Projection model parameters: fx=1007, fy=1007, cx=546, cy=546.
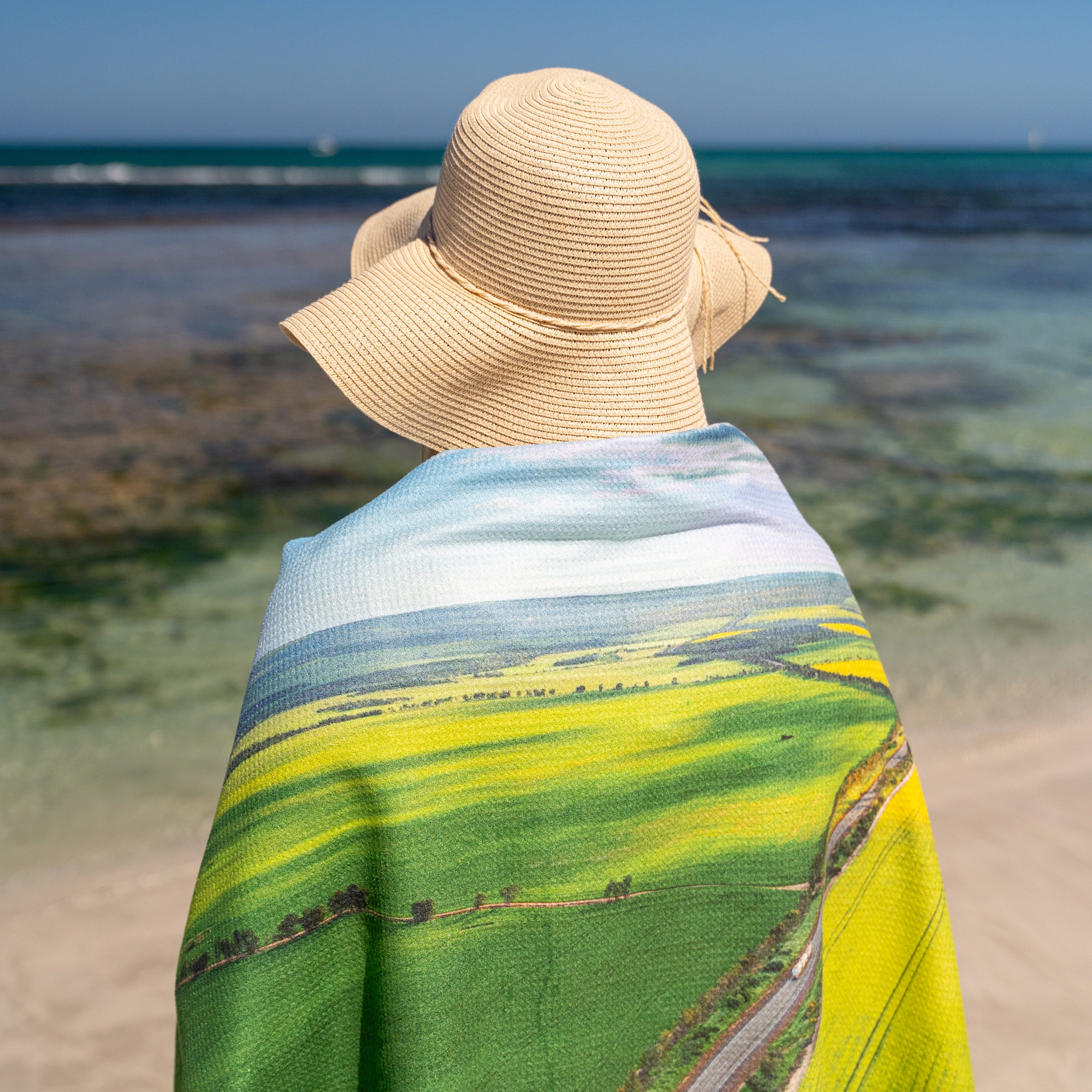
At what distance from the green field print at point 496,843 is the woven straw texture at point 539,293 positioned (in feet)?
0.91

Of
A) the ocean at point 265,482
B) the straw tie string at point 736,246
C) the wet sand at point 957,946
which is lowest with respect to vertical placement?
the ocean at point 265,482

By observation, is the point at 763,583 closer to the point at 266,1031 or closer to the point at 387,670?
the point at 387,670

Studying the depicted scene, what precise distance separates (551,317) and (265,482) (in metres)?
4.47

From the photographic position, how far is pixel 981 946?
2.43 m

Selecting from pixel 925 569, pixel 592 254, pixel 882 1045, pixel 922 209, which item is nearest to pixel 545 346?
pixel 592 254

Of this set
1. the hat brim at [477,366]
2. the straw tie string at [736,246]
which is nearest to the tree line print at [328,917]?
the hat brim at [477,366]

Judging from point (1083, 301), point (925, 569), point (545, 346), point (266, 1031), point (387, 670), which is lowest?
point (1083, 301)

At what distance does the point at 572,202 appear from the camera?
1.09 m

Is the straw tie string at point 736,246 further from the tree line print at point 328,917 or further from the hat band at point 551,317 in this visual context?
the tree line print at point 328,917

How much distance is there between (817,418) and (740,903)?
20.0ft

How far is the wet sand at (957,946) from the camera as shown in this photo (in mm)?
2129

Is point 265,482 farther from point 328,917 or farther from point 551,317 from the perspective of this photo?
point 328,917

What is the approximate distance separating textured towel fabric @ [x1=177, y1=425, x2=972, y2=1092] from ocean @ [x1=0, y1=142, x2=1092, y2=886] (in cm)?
198

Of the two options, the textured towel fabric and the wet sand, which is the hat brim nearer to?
the textured towel fabric
